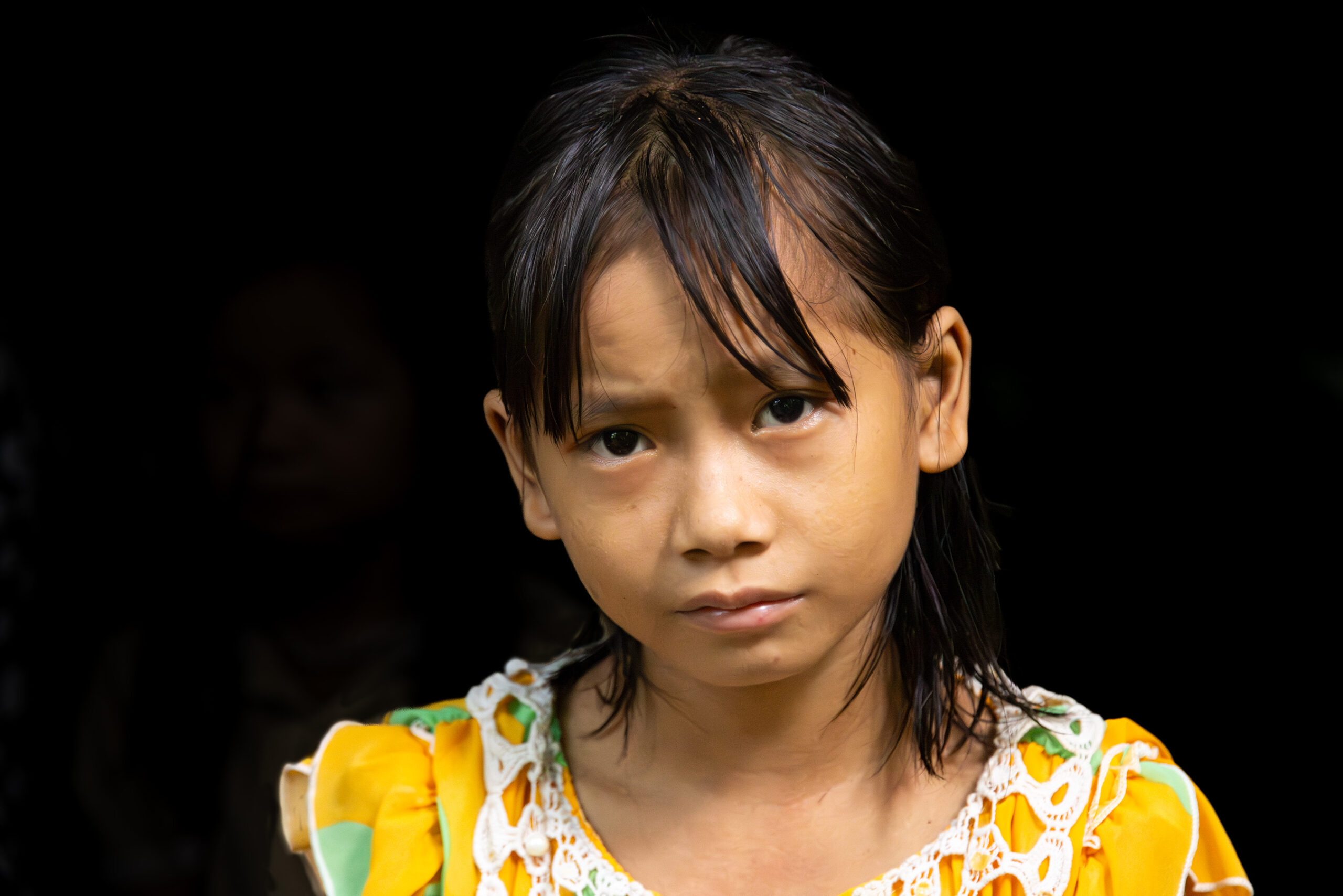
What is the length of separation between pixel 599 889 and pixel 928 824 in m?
0.31

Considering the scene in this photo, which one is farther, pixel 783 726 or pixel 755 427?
pixel 783 726

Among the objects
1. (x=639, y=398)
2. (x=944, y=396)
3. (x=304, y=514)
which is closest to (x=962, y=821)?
(x=944, y=396)

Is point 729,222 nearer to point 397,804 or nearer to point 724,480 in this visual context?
point 724,480

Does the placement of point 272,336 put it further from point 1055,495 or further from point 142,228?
point 1055,495

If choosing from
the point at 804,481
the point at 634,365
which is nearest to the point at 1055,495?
the point at 804,481

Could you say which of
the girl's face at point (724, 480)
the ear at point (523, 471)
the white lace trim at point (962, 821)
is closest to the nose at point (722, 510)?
the girl's face at point (724, 480)

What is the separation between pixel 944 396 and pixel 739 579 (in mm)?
290

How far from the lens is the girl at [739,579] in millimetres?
922

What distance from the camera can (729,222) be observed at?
92cm

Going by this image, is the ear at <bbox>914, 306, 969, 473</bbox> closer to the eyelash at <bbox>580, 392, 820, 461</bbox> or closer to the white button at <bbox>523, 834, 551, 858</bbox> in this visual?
the eyelash at <bbox>580, 392, 820, 461</bbox>

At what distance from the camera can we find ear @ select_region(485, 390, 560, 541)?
108 centimetres

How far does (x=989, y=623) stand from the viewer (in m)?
1.22

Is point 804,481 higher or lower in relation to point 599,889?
higher

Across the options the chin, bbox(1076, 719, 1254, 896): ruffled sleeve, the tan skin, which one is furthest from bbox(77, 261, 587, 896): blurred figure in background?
bbox(1076, 719, 1254, 896): ruffled sleeve
